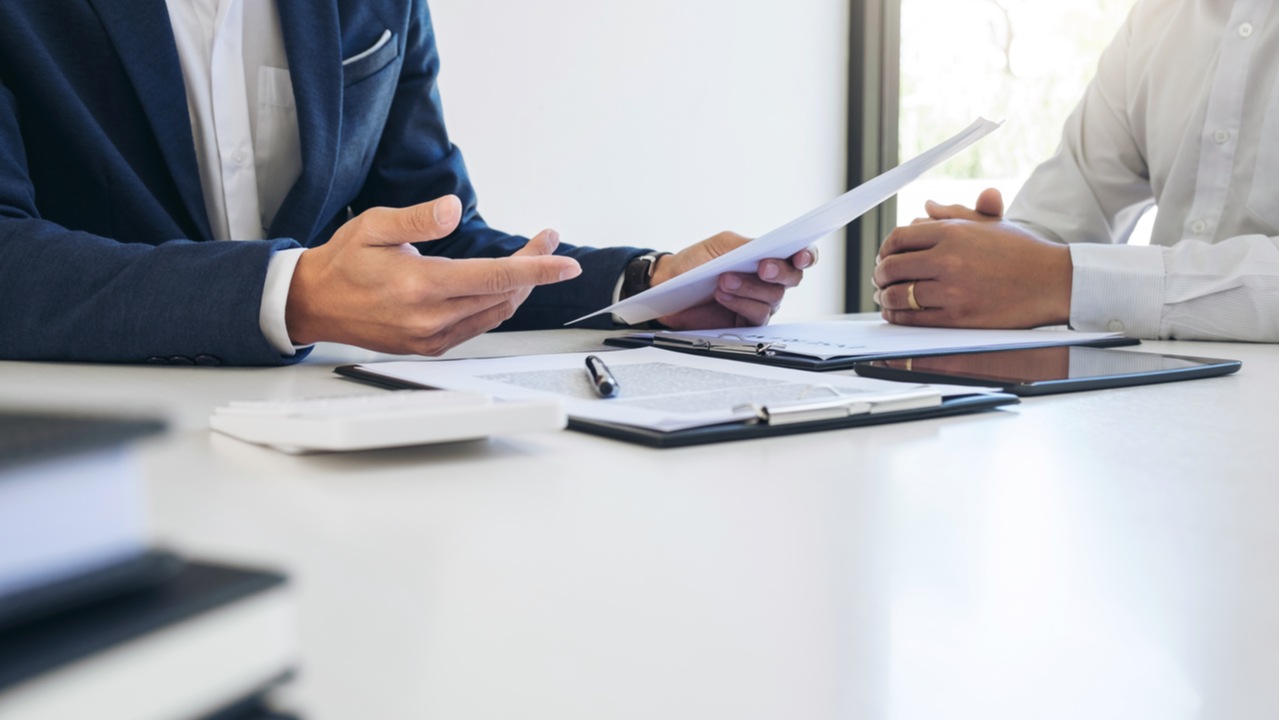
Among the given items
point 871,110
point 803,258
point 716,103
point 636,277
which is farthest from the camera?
point 871,110

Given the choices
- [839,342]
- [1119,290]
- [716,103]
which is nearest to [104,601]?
[839,342]

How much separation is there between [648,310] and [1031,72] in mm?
2211

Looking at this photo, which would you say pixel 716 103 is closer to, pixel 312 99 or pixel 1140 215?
pixel 1140 215

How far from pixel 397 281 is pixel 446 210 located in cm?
8

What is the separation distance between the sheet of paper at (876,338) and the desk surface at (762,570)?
1.08 ft

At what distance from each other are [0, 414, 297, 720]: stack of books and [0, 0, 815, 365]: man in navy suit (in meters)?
0.52

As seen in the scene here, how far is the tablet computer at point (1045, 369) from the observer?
578mm

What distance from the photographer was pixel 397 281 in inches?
26.6

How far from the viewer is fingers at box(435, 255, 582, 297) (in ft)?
2.19

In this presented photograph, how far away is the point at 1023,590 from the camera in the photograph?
0.80 ft

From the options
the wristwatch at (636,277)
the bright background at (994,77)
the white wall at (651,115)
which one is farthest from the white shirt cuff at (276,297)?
the bright background at (994,77)

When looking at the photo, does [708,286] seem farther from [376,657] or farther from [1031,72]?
[1031,72]

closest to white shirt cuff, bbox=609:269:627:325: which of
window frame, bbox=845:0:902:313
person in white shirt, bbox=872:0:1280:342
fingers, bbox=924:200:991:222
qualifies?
person in white shirt, bbox=872:0:1280:342

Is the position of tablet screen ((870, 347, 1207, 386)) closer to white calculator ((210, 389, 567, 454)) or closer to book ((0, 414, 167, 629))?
white calculator ((210, 389, 567, 454))
